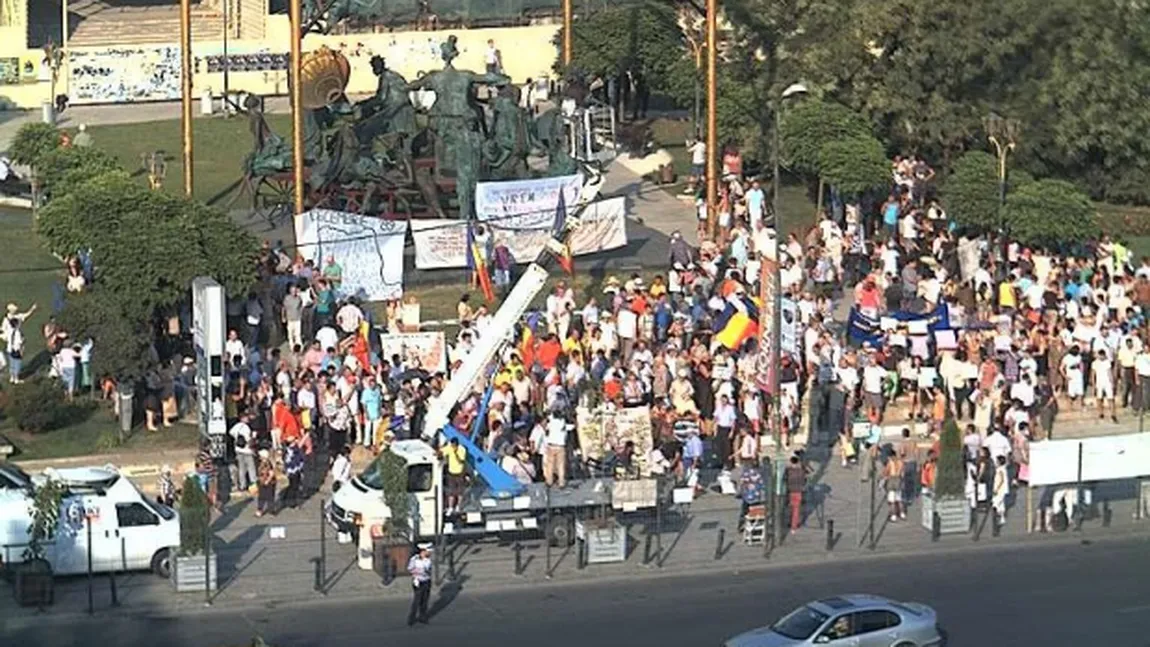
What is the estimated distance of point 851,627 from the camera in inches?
1409

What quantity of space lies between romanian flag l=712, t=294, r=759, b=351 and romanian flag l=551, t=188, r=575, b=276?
210 inches

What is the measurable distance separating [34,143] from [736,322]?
19763 mm

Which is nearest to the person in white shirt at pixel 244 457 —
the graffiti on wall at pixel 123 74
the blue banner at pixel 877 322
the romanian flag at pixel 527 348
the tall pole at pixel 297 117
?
the romanian flag at pixel 527 348

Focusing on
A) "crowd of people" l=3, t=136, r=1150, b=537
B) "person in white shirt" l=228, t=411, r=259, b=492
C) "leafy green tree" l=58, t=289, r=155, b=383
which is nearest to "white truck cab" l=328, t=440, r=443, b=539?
"crowd of people" l=3, t=136, r=1150, b=537

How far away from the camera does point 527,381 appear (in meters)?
45.6

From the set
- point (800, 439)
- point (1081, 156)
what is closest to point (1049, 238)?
point (1081, 156)

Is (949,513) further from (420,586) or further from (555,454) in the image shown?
(420,586)

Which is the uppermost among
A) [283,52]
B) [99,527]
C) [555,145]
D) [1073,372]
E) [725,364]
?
[283,52]

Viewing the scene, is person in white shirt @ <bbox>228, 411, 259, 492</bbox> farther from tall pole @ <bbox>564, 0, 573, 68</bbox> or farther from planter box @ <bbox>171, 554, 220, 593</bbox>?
tall pole @ <bbox>564, 0, 573, 68</bbox>

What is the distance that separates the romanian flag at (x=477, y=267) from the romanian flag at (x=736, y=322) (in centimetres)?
560

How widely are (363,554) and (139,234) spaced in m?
9.69

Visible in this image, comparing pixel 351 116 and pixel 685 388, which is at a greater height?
pixel 351 116

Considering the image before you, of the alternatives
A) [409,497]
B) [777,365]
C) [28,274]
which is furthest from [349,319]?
[28,274]

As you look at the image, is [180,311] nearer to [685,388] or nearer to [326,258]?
[326,258]
